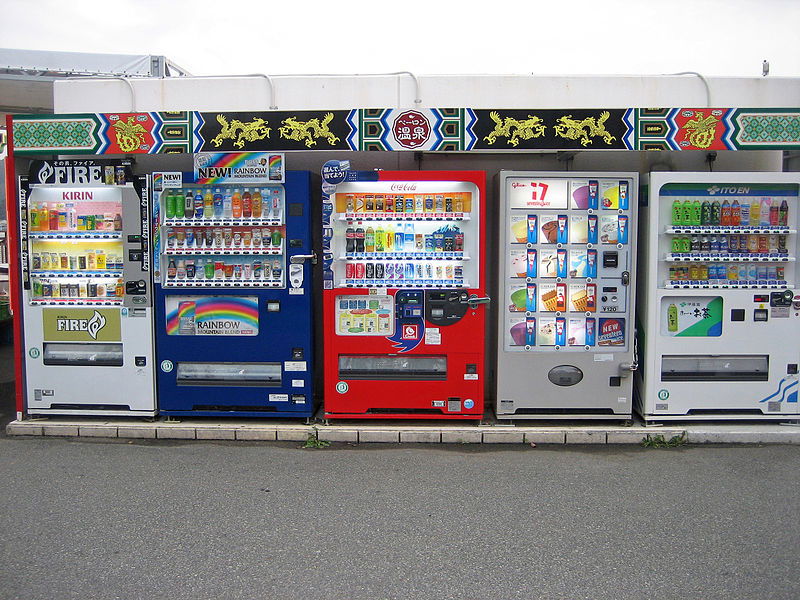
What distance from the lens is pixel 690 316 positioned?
598cm

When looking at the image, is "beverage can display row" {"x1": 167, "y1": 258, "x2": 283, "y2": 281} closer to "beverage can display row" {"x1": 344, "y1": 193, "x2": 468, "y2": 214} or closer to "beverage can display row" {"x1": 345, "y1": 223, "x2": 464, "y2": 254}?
"beverage can display row" {"x1": 345, "y1": 223, "x2": 464, "y2": 254}

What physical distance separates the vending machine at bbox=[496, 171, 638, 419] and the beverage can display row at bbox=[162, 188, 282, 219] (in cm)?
216

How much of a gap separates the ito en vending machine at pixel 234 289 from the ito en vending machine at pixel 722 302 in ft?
10.6

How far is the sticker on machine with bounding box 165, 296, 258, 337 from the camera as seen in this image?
A: 605 centimetres

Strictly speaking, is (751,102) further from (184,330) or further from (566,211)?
(184,330)

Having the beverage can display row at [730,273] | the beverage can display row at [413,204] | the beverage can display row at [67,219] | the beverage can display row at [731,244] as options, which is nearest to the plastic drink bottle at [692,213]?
the beverage can display row at [731,244]

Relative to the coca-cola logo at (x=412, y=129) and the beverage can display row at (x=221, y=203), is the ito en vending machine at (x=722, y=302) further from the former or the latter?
the beverage can display row at (x=221, y=203)

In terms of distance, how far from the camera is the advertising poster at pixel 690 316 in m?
5.97

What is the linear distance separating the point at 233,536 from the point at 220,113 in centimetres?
375

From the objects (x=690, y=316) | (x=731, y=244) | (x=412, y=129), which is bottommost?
(x=690, y=316)

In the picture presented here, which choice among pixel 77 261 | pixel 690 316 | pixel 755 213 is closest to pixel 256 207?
pixel 77 261

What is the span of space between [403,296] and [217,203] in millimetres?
1940

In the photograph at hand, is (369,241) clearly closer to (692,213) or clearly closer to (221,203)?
(221,203)

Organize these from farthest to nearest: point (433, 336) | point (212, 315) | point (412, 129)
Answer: point (212, 315) < point (433, 336) < point (412, 129)
